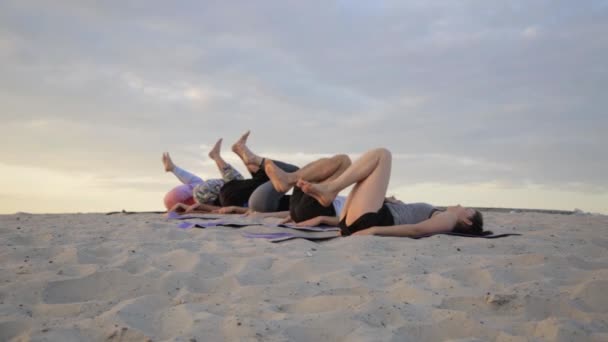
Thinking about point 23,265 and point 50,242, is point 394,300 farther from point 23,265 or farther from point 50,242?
point 50,242

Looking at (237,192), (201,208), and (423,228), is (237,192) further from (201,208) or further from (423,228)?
(423,228)

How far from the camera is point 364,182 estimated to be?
404 centimetres

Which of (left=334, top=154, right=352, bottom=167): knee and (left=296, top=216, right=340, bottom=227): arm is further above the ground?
Result: (left=334, top=154, right=352, bottom=167): knee

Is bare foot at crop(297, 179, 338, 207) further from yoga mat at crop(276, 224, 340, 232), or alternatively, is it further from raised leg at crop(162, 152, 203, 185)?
raised leg at crop(162, 152, 203, 185)

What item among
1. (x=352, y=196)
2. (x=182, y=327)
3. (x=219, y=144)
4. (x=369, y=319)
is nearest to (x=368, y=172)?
(x=352, y=196)

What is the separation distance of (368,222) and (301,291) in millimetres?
1730

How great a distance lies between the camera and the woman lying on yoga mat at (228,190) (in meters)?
5.92

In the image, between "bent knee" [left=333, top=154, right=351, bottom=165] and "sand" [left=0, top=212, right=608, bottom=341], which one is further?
"bent knee" [left=333, top=154, right=351, bottom=165]

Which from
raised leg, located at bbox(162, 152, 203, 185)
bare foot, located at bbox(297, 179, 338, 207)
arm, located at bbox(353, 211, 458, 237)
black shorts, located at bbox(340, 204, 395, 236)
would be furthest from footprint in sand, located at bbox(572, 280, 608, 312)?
raised leg, located at bbox(162, 152, 203, 185)

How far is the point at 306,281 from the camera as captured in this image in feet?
8.70

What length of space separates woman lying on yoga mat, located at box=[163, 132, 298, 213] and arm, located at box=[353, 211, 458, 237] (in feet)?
6.79

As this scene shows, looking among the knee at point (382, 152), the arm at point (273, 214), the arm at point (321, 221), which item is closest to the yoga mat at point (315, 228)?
the arm at point (321, 221)

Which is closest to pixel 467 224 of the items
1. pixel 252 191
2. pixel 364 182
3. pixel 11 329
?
pixel 364 182

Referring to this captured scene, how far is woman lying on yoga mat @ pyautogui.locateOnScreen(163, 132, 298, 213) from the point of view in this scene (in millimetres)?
5920
